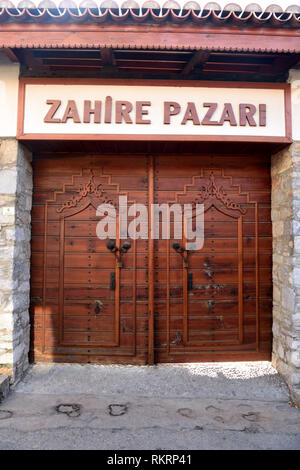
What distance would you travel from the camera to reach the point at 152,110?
128 inches

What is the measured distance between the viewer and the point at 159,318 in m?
3.65

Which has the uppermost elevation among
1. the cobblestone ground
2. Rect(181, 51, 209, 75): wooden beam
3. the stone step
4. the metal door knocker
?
Rect(181, 51, 209, 75): wooden beam

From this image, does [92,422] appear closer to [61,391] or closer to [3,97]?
[61,391]

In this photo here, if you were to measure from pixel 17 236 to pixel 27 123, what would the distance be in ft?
4.44

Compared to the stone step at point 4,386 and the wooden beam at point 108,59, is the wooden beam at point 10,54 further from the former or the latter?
the stone step at point 4,386

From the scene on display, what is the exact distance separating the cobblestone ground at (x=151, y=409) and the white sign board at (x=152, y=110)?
9.59 ft

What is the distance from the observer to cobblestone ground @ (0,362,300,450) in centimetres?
Result: 245

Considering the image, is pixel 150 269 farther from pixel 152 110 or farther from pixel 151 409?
pixel 152 110

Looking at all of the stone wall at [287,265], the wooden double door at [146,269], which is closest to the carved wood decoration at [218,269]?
Result: the wooden double door at [146,269]

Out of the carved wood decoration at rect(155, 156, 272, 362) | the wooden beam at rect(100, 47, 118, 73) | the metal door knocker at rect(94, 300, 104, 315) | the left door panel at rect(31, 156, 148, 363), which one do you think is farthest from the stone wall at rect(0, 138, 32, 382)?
the carved wood decoration at rect(155, 156, 272, 362)

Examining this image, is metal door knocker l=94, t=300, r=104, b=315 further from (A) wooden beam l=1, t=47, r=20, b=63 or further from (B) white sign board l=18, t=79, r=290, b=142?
(A) wooden beam l=1, t=47, r=20, b=63

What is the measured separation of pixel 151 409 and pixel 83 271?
5.96ft

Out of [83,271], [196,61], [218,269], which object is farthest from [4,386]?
[196,61]

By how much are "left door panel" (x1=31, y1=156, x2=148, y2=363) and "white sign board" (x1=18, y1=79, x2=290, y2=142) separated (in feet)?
1.75
